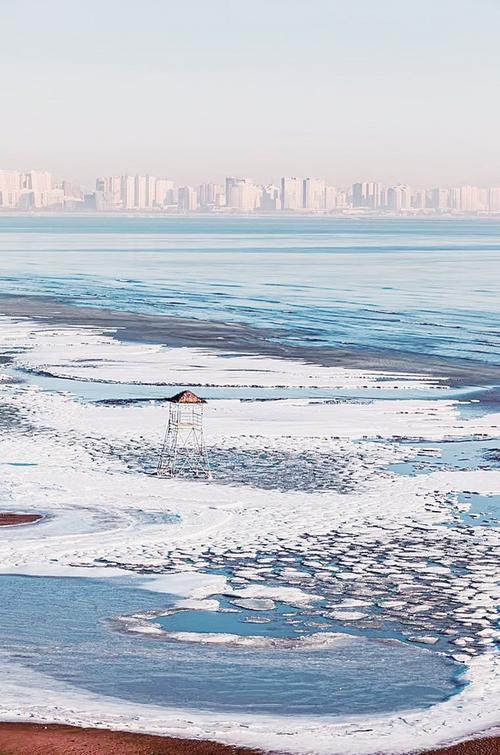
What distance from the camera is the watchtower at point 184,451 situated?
72.4ft

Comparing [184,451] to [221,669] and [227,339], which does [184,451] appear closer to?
[221,669]

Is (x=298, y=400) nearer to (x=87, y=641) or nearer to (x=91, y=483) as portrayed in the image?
(x=91, y=483)

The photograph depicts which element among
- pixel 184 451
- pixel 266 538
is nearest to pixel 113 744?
pixel 266 538

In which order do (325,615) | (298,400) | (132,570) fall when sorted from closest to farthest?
(325,615) → (132,570) → (298,400)

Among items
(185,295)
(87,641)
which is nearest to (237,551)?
(87,641)

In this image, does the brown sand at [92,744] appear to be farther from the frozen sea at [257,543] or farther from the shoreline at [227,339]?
the shoreline at [227,339]

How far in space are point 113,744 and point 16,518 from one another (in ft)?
28.4

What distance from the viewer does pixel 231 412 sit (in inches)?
1150

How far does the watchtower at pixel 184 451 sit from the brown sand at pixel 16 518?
359cm

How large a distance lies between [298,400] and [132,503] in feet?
39.3

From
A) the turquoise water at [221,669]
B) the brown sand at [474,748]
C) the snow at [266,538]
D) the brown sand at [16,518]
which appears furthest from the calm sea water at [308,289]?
the brown sand at [474,748]

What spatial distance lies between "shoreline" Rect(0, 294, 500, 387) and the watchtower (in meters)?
11.8

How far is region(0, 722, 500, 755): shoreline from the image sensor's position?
10.3 m

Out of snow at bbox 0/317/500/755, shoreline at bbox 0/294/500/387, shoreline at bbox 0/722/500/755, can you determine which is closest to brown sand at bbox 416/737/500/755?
shoreline at bbox 0/722/500/755
